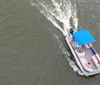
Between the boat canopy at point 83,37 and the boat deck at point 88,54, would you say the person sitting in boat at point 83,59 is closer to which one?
the boat deck at point 88,54

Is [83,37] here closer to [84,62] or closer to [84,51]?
[84,51]

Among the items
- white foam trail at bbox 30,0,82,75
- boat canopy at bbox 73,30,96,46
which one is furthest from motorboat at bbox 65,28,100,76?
white foam trail at bbox 30,0,82,75

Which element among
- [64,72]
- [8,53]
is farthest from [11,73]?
[64,72]

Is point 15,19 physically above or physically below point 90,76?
above

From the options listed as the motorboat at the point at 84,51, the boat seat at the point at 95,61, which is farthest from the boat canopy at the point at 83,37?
the boat seat at the point at 95,61

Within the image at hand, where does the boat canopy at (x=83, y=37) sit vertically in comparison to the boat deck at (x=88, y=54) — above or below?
above

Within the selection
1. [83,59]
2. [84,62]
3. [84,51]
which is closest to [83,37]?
[84,51]

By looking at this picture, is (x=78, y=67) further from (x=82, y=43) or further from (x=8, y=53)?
(x=8, y=53)

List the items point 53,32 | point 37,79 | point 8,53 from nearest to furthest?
1. point 37,79
2. point 8,53
3. point 53,32
